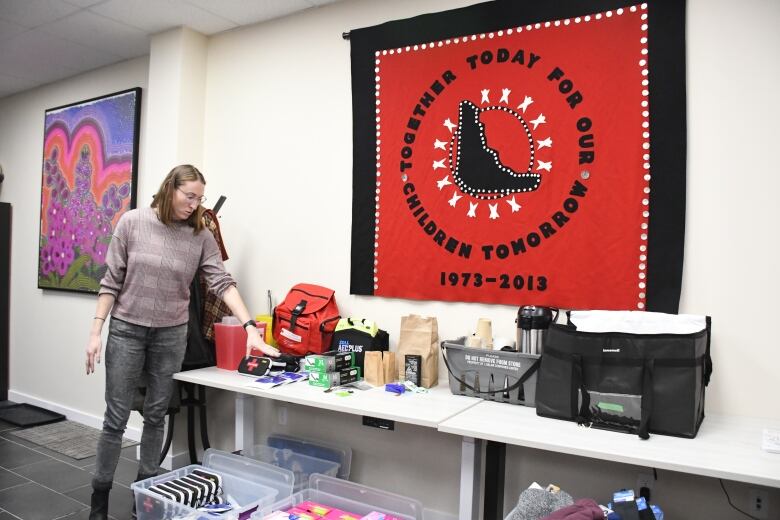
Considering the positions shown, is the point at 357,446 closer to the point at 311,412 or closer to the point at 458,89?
the point at 311,412

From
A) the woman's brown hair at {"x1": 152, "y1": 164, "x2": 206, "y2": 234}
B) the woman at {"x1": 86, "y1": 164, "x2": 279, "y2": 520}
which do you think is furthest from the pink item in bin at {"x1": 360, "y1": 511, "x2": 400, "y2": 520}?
the woman's brown hair at {"x1": 152, "y1": 164, "x2": 206, "y2": 234}

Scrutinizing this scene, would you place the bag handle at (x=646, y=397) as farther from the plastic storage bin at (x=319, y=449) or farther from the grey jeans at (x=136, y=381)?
the grey jeans at (x=136, y=381)

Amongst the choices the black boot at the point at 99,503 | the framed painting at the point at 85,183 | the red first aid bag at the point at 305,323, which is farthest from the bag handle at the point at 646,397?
the framed painting at the point at 85,183

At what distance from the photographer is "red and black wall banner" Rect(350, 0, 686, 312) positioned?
2.27 m

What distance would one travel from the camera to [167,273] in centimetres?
258

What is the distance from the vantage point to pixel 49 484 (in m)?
3.19

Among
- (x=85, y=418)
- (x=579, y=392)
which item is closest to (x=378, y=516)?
(x=579, y=392)

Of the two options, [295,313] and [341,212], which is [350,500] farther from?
[341,212]

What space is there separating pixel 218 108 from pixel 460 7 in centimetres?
172

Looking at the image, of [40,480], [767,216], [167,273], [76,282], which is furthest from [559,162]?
[76,282]

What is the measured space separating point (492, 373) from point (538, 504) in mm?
617

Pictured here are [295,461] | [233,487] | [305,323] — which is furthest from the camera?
[295,461]

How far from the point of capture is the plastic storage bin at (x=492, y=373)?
2223mm

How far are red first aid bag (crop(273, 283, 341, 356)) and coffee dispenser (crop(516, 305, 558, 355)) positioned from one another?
99cm
